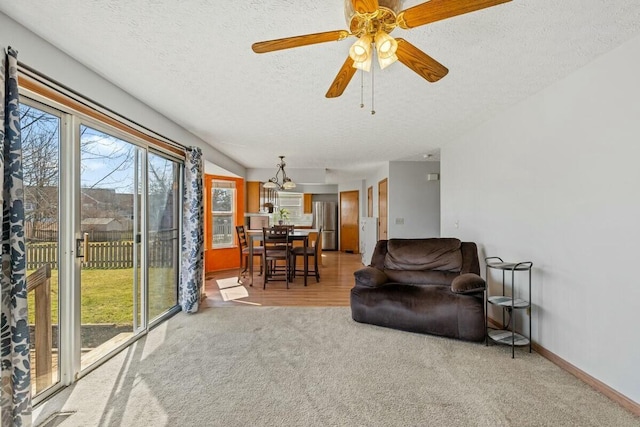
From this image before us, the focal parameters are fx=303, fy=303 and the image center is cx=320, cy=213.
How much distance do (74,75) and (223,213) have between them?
4603 mm

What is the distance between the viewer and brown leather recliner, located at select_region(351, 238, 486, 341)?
113 inches

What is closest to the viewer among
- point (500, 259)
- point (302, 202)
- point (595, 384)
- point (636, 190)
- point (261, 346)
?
point (636, 190)

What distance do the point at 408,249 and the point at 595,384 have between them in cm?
198

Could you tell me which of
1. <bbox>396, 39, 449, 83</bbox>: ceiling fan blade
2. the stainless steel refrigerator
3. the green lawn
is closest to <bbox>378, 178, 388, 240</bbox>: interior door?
the stainless steel refrigerator

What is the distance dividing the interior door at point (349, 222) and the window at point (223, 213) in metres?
3.74

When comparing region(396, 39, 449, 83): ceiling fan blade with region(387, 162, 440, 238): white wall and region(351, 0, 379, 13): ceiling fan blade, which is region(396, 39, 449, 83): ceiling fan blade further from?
region(387, 162, 440, 238): white wall

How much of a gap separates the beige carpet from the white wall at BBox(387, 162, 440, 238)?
2971mm

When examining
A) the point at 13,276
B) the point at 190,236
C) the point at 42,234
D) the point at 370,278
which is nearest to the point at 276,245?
the point at 190,236

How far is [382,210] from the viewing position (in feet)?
21.5

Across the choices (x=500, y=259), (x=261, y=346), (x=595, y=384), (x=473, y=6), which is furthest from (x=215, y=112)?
(x=595, y=384)

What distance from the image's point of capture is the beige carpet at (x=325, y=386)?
1807mm

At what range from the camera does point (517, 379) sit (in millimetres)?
2225

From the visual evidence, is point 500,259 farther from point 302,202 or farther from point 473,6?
point 302,202

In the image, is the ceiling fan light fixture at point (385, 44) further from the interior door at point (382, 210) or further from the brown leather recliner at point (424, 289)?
the interior door at point (382, 210)
